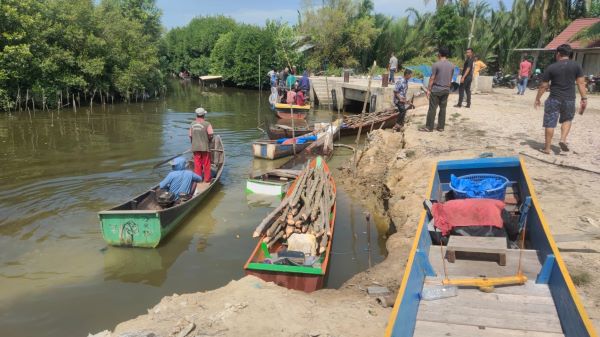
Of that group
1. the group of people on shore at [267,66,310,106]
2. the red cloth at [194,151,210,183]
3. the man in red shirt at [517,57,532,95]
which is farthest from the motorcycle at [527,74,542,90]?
the red cloth at [194,151,210,183]

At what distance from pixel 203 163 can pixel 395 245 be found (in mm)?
6229

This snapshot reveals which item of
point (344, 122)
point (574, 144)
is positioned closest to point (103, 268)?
point (574, 144)

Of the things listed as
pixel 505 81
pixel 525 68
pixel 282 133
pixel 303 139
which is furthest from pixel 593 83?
pixel 282 133

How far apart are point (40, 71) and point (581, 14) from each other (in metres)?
35.3

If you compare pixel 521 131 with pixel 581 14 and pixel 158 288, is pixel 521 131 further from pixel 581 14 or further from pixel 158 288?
pixel 581 14

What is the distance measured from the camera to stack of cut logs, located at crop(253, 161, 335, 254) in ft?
26.8

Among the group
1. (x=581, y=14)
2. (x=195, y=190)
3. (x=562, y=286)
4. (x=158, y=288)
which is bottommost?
(x=158, y=288)

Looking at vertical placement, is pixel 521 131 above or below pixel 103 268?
above

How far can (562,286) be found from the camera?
3959 millimetres

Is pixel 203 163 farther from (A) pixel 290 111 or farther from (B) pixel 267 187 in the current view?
(A) pixel 290 111

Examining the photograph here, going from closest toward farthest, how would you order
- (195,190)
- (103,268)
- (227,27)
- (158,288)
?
(158,288)
(103,268)
(195,190)
(227,27)

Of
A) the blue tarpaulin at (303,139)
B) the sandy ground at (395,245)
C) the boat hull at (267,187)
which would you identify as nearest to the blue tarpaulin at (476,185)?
the sandy ground at (395,245)

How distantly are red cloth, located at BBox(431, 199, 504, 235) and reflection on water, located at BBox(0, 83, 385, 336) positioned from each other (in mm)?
2929

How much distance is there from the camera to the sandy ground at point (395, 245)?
5320 millimetres
